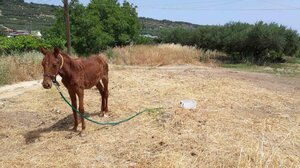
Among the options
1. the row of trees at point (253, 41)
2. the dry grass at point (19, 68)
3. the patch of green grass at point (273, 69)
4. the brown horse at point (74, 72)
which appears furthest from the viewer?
the row of trees at point (253, 41)

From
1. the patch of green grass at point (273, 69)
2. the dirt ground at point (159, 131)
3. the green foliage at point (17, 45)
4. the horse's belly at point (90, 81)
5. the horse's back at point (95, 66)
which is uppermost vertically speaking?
the horse's back at point (95, 66)

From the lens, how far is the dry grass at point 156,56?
67.1 feet

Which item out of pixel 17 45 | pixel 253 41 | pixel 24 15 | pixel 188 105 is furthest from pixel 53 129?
pixel 24 15

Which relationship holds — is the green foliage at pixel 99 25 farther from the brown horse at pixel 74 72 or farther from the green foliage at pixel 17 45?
the brown horse at pixel 74 72

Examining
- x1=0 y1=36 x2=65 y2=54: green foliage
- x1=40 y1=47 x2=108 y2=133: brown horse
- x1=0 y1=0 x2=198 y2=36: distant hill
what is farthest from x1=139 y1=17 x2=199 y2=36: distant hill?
x1=40 y1=47 x2=108 y2=133: brown horse

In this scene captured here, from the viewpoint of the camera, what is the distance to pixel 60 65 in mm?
6125

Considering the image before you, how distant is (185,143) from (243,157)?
115 cm

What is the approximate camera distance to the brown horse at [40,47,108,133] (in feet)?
19.4

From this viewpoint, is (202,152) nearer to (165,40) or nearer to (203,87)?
(203,87)

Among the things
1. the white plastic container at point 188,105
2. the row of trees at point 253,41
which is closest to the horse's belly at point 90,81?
the white plastic container at point 188,105

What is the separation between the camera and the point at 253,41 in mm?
25797

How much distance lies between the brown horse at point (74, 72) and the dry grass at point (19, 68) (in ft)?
21.0

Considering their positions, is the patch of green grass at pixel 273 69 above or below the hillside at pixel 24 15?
below

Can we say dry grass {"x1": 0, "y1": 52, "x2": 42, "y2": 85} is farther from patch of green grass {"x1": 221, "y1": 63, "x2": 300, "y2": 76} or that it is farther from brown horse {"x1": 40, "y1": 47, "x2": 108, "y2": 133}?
patch of green grass {"x1": 221, "y1": 63, "x2": 300, "y2": 76}
